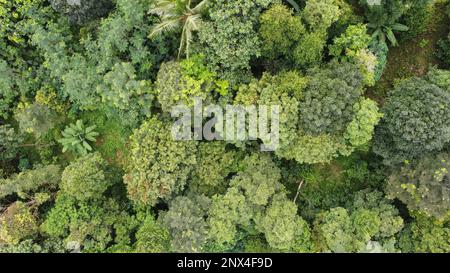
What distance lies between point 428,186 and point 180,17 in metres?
12.4

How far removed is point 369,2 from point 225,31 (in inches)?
258

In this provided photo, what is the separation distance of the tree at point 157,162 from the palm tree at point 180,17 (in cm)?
380

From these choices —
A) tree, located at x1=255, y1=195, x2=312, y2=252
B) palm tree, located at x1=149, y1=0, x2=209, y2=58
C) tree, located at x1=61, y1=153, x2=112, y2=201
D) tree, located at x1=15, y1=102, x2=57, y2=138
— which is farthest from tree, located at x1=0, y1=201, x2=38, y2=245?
tree, located at x1=255, y1=195, x2=312, y2=252

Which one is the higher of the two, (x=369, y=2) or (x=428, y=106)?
(x=369, y=2)

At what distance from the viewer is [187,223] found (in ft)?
60.3

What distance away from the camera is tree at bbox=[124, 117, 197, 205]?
18766mm

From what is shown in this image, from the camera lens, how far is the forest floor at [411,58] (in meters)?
20.5

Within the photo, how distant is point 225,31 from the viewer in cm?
1698

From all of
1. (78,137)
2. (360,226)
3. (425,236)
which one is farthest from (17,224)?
(425,236)

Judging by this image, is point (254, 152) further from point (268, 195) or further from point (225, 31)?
point (225, 31)

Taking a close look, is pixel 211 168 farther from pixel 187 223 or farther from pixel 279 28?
pixel 279 28

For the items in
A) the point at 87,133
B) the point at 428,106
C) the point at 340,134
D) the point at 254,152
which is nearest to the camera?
the point at 428,106

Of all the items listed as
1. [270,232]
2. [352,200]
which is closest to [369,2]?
[352,200]

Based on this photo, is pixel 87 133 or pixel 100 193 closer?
pixel 100 193
